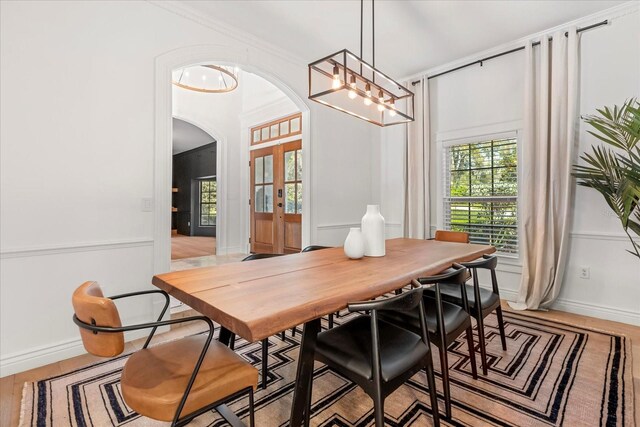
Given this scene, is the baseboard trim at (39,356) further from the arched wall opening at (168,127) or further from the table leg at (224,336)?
the table leg at (224,336)

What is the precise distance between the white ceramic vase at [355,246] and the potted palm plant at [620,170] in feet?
7.32

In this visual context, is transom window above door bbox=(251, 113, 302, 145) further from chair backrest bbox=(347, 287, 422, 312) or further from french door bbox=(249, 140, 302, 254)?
chair backrest bbox=(347, 287, 422, 312)

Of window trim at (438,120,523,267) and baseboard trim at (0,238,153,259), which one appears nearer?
baseboard trim at (0,238,153,259)

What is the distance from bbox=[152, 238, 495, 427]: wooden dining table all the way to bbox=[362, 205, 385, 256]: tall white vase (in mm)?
83

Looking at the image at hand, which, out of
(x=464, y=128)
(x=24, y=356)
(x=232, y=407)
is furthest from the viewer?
(x=464, y=128)

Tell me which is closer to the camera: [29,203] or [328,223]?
[29,203]

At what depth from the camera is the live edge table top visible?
112 centimetres

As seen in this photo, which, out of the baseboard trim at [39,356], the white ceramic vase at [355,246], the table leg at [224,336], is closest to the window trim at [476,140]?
the white ceramic vase at [355,246]

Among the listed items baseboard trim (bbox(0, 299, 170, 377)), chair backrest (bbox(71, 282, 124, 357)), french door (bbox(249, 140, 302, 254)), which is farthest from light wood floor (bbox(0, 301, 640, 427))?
french door (bbox(249, 140, 302, 254))

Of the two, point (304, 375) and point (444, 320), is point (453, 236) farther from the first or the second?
point (304, 375)

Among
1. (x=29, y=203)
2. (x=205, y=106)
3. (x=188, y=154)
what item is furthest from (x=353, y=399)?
(x=188, y=154)

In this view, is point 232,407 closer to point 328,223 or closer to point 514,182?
point 328,223

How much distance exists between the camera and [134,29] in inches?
104

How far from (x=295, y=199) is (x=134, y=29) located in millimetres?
3220
